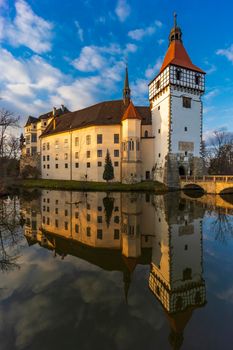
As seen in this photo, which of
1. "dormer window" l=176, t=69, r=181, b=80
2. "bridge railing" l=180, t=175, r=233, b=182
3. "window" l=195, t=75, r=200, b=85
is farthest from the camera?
"window" l=195, t=75, r=200, b=85

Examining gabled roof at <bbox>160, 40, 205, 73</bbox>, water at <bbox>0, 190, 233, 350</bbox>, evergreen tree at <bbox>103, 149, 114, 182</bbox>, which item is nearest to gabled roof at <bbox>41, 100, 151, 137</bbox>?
evergreen tree at <bbox>103, 149, 114, 182</bbox>

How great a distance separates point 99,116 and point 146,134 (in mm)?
9357

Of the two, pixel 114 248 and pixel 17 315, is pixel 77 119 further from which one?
pixel 17 315

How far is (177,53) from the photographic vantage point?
113ft

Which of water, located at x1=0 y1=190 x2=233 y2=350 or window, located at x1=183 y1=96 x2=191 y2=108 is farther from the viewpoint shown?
window, located at x1=183 y1=96 x2=191 y2=108

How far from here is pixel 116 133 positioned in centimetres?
3872

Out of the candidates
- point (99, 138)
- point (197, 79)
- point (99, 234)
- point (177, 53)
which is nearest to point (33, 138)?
point (99, 138)

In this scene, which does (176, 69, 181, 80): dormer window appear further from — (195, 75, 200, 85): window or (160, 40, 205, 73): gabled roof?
(195, 75, 200, 85): window

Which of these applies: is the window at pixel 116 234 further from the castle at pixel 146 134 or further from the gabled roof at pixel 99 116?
the gabled roof at pixel 99 116

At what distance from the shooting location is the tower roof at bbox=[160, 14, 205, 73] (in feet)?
107

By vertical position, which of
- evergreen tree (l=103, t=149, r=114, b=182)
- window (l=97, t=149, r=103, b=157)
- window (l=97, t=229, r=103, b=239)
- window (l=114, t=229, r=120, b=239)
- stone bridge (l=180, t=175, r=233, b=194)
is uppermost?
window (l=97, t=149, r=103, b=157)

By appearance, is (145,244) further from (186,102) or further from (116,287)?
(186,102)

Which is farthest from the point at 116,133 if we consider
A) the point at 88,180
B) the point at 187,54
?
the point at 187,54

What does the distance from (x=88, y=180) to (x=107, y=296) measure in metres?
35.5
